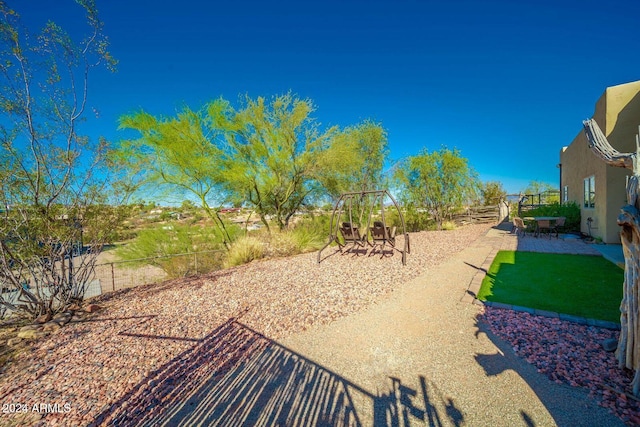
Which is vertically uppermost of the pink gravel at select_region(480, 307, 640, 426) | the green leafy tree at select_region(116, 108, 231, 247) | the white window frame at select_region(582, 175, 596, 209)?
the green leafy tree at select_region(116, 108, 231, 247)

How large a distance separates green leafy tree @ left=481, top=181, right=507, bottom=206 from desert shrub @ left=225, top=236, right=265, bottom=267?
1766 cm

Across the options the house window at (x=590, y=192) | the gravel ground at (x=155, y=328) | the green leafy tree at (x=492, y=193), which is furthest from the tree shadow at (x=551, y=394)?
the green leafy tree at (x=492, y=193)

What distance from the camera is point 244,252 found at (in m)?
7.81

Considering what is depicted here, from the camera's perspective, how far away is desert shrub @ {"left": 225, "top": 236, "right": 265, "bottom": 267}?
7.73m

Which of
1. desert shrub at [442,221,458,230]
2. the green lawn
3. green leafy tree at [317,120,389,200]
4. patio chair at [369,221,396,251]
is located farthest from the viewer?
desert shrub at [442,221,458,230]

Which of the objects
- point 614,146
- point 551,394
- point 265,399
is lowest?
point 265,399

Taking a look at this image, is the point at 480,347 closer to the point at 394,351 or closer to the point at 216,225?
the point at 394,351

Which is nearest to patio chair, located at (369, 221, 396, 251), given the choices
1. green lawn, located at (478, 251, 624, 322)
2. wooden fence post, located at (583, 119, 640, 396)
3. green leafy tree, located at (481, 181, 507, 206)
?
green lawn, located at (478, 251, 624, 322)

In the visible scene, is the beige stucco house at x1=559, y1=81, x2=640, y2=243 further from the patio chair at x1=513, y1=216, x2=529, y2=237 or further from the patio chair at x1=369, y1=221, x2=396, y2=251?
the patio chair at x1=369, y1=221, x2=396, y2=251

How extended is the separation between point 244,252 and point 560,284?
7.30 meters

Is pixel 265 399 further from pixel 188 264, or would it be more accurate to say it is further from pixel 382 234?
pixel 188 264

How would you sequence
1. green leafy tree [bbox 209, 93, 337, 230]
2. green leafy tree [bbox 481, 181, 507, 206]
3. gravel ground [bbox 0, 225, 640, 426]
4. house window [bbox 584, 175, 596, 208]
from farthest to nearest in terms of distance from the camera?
green leafy tree [bbox 481, 181, 507, 206]
green leafy tree [bbox 209, 93, 337, 230]
house window [bbox 584, 175, 596, 208]
gravel ground [bbox 0, 225, 640, 426]

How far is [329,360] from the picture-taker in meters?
2.71

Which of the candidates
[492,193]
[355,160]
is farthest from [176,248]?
[492,193]
